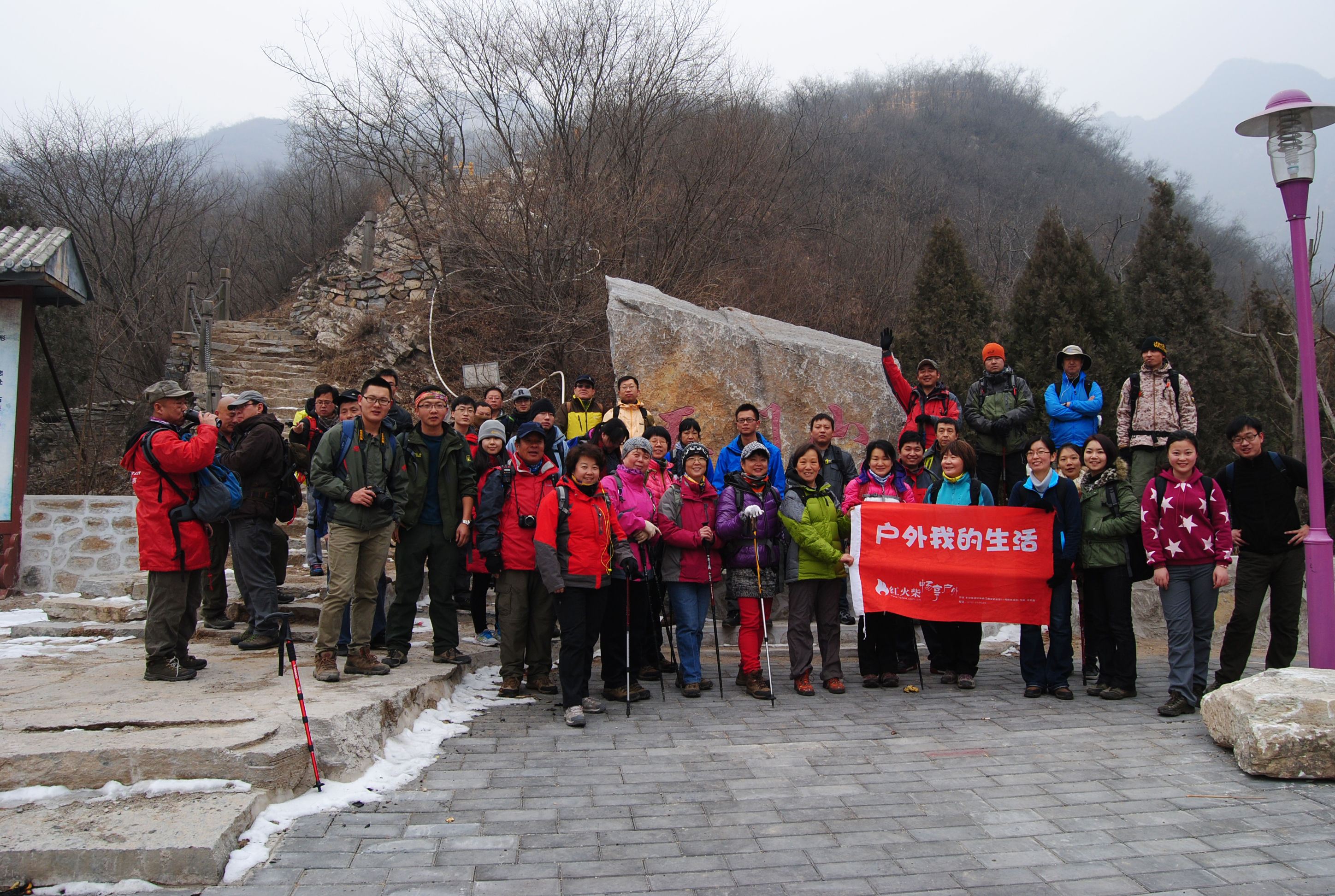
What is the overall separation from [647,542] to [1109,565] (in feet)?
11.8

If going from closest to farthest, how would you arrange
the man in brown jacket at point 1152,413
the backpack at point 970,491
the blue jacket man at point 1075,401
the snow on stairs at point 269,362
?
the backpack at point 970,491
the man in brown jacket at point 1152,413
the blue jacket man at point 1075,401
the snow on stairs at point 269,362

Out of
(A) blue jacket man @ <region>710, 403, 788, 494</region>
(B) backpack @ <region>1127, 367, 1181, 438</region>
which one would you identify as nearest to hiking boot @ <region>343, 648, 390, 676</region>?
(A) blue jacket man @ <region>710, 403, 788, 494</region>

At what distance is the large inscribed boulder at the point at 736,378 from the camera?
10102mm

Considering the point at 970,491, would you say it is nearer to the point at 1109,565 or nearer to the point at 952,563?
the point at 952,563

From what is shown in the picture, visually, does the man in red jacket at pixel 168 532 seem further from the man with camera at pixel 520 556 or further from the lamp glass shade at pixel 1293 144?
the lamp glass shade at pixel 1293 144

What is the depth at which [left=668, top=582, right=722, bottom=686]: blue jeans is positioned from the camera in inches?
263

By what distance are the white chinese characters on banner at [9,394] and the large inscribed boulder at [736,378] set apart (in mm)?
6454

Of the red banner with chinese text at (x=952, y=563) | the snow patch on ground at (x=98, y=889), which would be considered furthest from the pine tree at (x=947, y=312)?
the snow patch on ground at (x=98, y=889)

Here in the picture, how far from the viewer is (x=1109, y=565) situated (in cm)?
656

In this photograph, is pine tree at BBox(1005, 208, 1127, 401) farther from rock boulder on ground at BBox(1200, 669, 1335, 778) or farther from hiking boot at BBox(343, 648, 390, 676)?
hiking boot at BBox(343, 648, 390, 676)

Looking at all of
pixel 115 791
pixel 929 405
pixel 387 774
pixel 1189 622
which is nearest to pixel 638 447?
pixel 387 774

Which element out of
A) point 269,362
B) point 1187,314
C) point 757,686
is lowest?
point 757,686

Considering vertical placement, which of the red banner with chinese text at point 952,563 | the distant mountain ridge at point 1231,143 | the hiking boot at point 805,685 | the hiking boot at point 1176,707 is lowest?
the hiking boot at point 1176,707

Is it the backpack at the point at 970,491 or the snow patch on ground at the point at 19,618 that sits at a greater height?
the backpack at the point at 970,491
